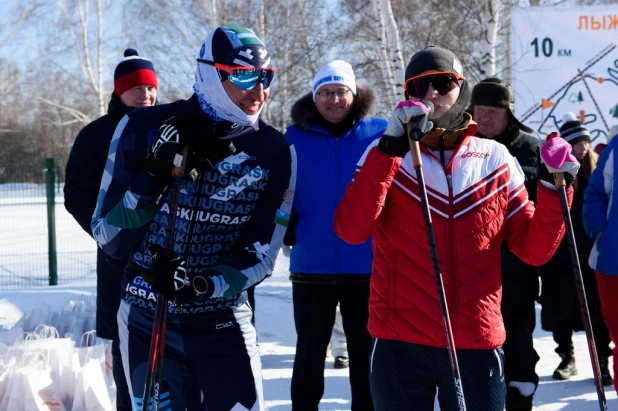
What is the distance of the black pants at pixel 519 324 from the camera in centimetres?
404

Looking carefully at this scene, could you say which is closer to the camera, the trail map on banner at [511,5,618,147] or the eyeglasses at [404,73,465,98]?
the eyeglasses at [404,73,465,98]

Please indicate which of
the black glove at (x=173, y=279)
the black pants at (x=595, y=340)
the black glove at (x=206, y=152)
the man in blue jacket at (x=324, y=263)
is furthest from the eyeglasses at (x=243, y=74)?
the black pants at (x=595, y=340)

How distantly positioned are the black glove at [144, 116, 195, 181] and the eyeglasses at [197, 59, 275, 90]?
0.75 ft

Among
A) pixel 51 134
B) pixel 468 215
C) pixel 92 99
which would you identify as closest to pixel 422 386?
pixel 468 215

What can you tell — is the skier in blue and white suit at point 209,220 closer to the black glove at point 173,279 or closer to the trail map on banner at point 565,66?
the black glove at point 173,279

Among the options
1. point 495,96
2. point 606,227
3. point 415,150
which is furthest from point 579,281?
point 495,96

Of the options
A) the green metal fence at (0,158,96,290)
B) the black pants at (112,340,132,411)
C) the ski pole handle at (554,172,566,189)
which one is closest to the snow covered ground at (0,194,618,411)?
the green metal fence at (0,158,96,290)

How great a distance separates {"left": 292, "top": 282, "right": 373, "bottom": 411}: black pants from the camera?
148 inches

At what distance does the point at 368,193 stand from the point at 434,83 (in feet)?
1.56

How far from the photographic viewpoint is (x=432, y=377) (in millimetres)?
2580

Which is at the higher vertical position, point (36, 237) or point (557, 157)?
point (557, 157)

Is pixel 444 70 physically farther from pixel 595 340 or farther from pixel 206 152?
pixel 595 340

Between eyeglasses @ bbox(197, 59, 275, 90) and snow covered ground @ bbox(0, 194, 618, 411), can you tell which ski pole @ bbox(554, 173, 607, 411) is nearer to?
eyeglasses @ bbox(197, 59, 275, 90)

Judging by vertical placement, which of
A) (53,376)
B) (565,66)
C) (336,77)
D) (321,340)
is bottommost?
(53,376)
